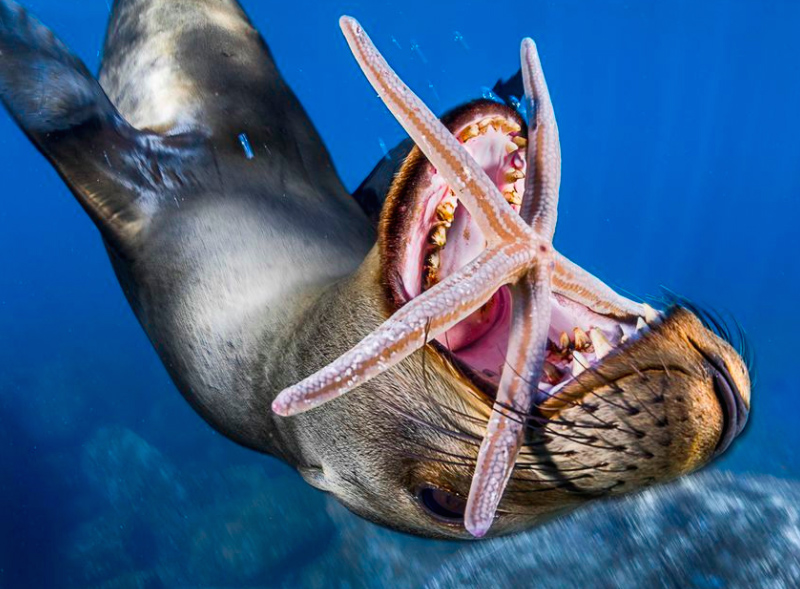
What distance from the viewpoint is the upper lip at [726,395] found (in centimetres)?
120

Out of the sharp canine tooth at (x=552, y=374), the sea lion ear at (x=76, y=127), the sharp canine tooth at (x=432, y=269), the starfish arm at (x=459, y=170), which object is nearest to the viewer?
the starfish arm at (x=459, y=170)

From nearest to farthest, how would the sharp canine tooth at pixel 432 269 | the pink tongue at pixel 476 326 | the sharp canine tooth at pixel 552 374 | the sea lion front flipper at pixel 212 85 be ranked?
the sharp canine tooth at pixel 552 374 → the sharp canine tooth at pixel 432 269 → the pink tongue at pixel 476 326 → the sea lion front flipper at pixel 212 85

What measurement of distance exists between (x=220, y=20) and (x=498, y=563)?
4.23 meters

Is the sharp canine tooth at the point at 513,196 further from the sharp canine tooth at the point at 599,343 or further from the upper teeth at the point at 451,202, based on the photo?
the sharp canine tooth at the point at 599,343

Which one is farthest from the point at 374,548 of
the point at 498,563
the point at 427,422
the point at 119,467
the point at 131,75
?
the point at 427,422

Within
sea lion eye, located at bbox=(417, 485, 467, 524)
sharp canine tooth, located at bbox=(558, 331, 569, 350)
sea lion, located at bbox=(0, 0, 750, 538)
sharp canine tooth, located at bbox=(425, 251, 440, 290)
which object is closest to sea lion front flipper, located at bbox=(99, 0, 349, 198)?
sea lion, located at bbox=(0, 0, 750, 538)

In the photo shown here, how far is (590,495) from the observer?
1452mm

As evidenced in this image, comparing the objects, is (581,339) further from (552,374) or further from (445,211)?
(445,211)

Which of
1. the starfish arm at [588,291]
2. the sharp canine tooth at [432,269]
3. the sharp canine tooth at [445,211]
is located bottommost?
the sharp canine tooth at [432,269]

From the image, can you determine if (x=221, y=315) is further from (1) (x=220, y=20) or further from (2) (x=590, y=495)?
(1) (x=220, y=20)

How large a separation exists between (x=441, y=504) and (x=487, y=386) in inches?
23.3

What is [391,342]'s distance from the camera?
1148mm

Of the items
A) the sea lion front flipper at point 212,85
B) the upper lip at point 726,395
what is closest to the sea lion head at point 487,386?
the upper lip at point 726,395

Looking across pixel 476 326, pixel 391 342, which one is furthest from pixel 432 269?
pixel 391 342
